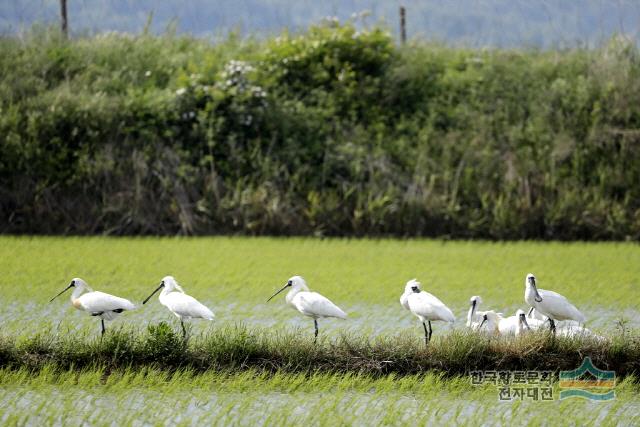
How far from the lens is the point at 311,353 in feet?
27.1

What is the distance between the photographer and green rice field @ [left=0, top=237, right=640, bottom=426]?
7.10 metres

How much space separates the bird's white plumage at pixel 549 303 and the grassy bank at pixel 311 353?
1.59 ft

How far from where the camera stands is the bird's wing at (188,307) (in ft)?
29.0

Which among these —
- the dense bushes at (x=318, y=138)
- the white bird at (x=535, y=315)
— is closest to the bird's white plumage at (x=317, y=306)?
the white bird at (x=535, y=315)

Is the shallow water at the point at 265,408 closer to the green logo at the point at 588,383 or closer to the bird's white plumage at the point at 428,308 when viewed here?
the green logo at the point at 588,383

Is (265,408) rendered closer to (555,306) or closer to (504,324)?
(504,324)

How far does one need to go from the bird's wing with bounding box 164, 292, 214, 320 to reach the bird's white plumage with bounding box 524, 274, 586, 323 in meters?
2.85

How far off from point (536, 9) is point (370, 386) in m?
18.5

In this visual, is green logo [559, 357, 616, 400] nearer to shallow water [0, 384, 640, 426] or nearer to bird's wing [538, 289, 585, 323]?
shallow water [0, 384, 640, 426]

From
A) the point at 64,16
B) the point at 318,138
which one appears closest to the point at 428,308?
the point at 318,138

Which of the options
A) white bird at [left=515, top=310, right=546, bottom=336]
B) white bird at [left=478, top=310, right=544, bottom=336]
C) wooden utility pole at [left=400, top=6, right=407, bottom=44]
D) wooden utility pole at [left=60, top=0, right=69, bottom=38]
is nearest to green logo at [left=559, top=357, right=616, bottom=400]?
white bird at [left=515, top=310, right=546, bottom=336]

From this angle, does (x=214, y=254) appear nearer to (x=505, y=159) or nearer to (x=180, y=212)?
(x=180, y=212)

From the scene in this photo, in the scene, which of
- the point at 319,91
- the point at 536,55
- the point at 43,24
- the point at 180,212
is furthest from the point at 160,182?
the point at 536,55

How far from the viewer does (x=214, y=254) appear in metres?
15.3
